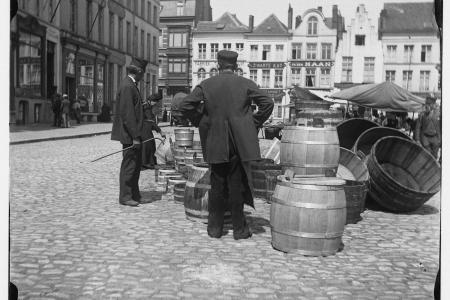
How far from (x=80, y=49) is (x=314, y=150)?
3001cm

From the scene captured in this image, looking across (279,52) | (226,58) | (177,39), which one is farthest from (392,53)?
(226,58)

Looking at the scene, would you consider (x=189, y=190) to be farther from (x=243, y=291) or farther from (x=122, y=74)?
(x=122, y=74)

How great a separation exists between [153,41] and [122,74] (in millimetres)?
10166

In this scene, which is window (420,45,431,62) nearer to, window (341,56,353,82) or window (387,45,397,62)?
window (387,45,397,62)

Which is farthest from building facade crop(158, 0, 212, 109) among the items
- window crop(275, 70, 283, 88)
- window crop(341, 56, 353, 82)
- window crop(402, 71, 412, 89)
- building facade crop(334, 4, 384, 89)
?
window crop(402, 71, 412, 89)

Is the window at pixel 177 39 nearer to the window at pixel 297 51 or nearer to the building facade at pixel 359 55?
the window at pixel 297 51

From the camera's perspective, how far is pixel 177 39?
6744cm

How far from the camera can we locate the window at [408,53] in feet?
177

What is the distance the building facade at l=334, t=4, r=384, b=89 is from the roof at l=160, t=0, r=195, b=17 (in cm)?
2088

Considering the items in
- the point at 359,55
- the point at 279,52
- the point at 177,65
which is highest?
the point at 279,52

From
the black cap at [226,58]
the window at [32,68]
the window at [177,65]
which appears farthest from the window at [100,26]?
the black cap at [226,58]

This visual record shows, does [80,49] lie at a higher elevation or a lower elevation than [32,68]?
higher

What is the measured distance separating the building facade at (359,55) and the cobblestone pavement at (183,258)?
52.3 m

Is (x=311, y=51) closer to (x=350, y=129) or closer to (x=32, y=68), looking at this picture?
(x=32, y=68)
